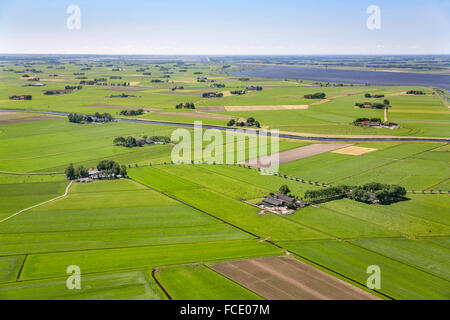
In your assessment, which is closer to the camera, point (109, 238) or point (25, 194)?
point (109, 238)

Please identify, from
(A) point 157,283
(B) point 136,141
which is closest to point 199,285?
(A) point 157,283

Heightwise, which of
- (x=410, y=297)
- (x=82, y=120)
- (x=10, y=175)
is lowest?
(x=410, y=297)

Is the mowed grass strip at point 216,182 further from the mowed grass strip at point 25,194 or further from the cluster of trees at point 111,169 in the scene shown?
the mowed grass strip at point 25,194

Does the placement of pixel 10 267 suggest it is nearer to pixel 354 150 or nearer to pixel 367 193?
pixel 367 193

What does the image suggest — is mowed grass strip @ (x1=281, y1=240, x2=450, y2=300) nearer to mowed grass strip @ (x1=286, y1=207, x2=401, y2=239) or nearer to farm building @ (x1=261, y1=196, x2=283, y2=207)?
mowed grass strip @ (x1=286, y1=207, x2=401, y2=239)

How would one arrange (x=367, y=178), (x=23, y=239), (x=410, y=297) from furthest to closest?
(x=367, y=178), (x=23, y=239), (x=410, y=297)
